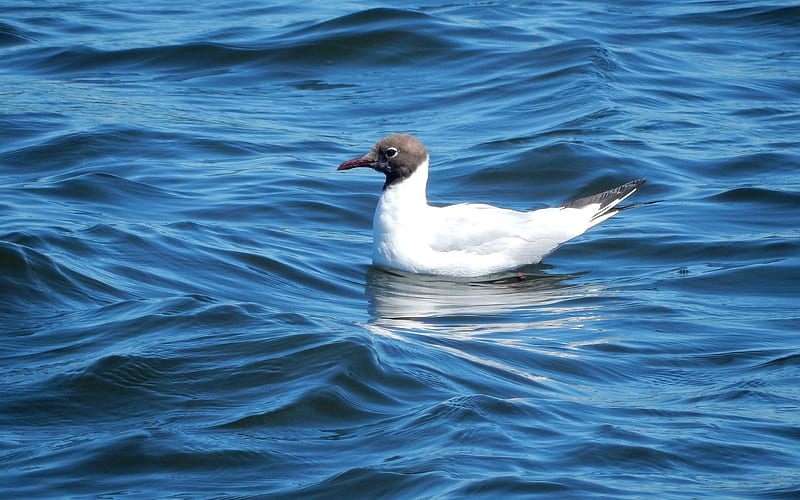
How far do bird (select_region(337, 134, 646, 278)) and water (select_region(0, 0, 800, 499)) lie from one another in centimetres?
16

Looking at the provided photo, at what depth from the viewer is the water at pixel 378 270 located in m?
5.28

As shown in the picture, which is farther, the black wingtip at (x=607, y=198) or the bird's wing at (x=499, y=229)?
the black wingtip at (x=607, y=198)

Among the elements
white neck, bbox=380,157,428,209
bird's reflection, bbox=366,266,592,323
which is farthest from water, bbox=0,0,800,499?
white neck, bbox=380,157,428,209

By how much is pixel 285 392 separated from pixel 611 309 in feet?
9.46

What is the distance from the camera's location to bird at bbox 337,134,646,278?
902 centimetres

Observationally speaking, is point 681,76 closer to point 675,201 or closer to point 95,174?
point 675,201

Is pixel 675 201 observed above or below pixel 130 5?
below

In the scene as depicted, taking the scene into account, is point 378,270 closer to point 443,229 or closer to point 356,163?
point 443,229

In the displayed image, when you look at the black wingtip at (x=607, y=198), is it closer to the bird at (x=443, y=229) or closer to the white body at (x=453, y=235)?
the bird at (x=443, y=229)

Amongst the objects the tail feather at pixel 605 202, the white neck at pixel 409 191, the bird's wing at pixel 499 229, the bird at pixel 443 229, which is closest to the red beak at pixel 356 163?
the bird at pixel 443 229

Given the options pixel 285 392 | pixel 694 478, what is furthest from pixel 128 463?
pixel 694 478

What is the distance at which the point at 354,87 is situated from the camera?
14414mm

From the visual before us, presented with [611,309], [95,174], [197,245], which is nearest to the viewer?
[611,309]

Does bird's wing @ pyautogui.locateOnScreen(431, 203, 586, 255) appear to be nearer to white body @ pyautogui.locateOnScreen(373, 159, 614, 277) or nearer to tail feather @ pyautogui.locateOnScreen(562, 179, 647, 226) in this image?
white body @ pyautogui.locateOnScreen(373, 159, 614, 277)
